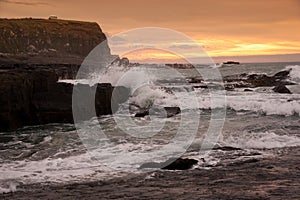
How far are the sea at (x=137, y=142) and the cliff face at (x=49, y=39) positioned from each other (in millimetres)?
49576

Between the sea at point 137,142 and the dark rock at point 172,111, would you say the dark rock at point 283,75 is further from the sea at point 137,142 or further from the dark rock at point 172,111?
the dark rock at point 172,111

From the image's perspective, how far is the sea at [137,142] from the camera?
8438 millimetres

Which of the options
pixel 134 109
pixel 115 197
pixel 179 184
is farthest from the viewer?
pixel 134 109

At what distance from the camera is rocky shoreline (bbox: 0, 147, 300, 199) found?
6387 millimetres

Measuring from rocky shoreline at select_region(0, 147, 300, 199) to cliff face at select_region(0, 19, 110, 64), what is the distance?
5829cm

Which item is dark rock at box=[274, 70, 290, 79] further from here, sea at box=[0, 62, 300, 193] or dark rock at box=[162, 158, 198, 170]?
dark rock at box=[162, 158, 198, 170]

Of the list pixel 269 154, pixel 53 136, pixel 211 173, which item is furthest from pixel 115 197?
pixel 53 136

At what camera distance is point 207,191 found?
21.6 feet

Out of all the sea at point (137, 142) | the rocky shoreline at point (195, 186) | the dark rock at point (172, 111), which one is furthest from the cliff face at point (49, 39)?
the rocky shoreline at point (195, 186)

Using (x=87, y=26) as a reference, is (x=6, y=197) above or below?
below

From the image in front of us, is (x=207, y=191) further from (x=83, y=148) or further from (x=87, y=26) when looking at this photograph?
(x=87, y=26)

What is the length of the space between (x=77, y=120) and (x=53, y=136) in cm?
336

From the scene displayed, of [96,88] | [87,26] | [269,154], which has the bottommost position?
[269,154]

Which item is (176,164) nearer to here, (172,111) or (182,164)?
(182,164)
